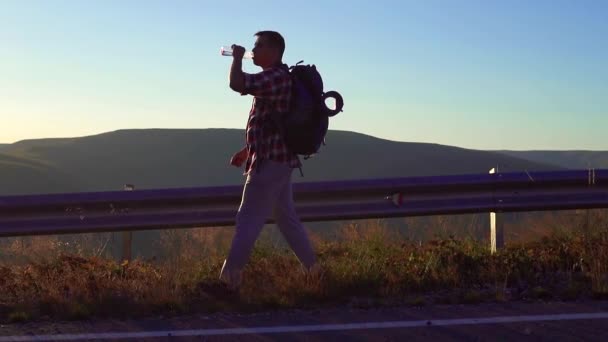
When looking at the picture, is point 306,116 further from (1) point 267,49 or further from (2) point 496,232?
(2) point 496,232

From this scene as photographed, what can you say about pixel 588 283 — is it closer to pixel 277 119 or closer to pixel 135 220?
pixel 277 119

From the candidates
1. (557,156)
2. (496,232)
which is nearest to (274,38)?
(496,232)

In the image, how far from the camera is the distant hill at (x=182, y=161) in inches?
2000

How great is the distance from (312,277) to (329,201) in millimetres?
1502

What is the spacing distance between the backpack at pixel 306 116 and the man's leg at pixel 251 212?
24 centimetres

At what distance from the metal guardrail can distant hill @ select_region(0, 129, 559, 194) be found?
38314 mm

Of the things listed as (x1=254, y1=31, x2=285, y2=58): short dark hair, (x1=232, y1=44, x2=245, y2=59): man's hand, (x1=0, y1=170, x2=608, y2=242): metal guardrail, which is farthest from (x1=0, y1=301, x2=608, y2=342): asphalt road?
(x1=0, y1=170, x2=608, y2=242): metal guardrail

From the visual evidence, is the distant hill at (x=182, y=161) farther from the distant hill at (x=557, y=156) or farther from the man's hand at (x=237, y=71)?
the man's hand at (x=237, y=71)

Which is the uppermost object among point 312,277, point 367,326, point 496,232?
point 496,232

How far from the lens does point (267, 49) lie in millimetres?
6137

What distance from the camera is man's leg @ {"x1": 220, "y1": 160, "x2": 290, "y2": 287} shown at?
6.20 m

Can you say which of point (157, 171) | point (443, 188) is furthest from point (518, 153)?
point (443, 188)

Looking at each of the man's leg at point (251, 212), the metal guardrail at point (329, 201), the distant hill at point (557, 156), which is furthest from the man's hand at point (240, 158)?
the distant hill at point (557, 156)

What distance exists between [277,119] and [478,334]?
6.30 feet
